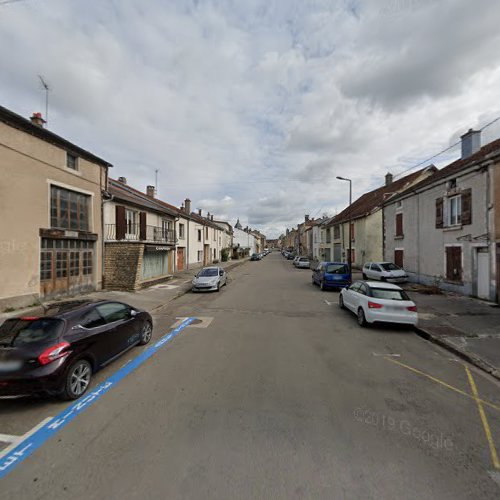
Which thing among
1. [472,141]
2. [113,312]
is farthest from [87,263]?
[472,141]

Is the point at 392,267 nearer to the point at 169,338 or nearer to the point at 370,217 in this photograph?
the point at 370,217

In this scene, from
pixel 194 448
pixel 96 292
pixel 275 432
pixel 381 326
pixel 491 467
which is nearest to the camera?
pixel 491 467

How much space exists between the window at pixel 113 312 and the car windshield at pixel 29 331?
96cm

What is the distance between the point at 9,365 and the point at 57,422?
1077 millimetres

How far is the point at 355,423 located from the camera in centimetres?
349

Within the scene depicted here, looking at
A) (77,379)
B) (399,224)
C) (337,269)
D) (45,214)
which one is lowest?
(77,379)

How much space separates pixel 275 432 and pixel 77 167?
1400cm

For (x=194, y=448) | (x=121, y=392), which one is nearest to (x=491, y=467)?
(x=194, y=448)

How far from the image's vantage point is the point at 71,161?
12289 mm

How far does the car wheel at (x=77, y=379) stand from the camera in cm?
397

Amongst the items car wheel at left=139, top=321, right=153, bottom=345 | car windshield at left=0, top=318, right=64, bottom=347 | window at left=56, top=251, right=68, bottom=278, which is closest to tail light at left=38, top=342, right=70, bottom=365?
car windshield at left=0, top=318, right=64, bottom=347

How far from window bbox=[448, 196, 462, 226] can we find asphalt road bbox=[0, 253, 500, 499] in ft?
32.1

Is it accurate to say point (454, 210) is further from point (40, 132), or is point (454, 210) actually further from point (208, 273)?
point (40, 132)

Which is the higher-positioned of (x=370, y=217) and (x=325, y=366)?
(x=370, y=217)
